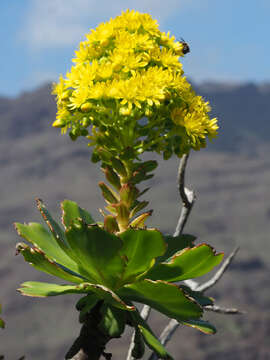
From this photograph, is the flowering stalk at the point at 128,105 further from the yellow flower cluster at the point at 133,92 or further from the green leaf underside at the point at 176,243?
the green leaf underside at the point at 176,243

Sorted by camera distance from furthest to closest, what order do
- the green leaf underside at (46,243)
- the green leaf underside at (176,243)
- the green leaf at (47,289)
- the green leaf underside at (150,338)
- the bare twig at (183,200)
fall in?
the bare twig at (183,200) → the green leaf underside at (176,243) → the green leaf underside at (46,243) → the green leaf at (47,289) → the green leaf underside at (150,338)

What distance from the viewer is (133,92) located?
227cm

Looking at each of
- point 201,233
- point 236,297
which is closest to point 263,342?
point 236,297

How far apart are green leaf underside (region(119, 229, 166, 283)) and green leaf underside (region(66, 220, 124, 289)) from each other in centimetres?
5

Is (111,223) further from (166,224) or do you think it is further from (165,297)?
(166,224)

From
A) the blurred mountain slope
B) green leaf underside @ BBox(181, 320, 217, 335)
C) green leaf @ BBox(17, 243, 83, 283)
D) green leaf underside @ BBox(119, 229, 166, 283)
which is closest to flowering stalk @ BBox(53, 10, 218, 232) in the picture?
green leaf underside @ BBox(119, 229, 166, 283)

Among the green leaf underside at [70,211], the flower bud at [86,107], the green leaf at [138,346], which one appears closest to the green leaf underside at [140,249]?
the green leaf at [138,346]

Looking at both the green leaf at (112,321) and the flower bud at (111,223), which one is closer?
the green leaf at (112,321)

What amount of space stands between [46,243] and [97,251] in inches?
19.0

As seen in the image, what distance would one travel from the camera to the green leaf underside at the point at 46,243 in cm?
243

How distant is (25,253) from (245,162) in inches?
7845

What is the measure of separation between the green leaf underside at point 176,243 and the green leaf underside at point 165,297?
31cm

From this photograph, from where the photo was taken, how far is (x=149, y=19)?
8.41 feet

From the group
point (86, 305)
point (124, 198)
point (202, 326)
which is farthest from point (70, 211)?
point (202, 326)
